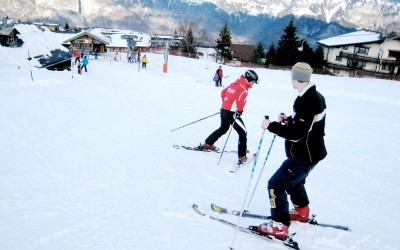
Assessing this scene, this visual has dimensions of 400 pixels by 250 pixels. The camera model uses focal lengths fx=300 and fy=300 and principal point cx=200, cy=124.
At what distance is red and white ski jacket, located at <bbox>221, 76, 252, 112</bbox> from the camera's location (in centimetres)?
549

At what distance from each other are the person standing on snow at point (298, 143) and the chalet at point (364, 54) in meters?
45.6

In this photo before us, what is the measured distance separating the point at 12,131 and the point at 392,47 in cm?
5197

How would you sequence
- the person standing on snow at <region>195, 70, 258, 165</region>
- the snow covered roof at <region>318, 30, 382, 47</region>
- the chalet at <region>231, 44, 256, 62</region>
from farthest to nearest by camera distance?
the chalet at <region>231, 44, 256, 62</region>, the snow covered roof at <region>318, 30, 382, 47</region>, the person standing on snow at <region>195, 70, 258, 165</region>

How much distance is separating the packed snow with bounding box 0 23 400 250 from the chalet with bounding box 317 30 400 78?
4096 centimetres

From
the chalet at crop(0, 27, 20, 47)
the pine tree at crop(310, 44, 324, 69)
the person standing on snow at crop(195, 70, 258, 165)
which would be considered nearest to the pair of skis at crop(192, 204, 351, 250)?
the person standing on snow at crop(195, 70, 258, 165)

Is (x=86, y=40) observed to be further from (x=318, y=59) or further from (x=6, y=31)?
(x=318, y=59)

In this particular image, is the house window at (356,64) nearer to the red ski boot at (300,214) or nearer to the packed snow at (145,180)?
the packed snow at (145,180)

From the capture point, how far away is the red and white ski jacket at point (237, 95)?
18.0 feet

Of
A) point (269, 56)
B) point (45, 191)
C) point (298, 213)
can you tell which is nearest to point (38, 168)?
point (45, 191)

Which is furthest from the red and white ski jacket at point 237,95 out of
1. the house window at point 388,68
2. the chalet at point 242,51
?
the chalet at point 242,51

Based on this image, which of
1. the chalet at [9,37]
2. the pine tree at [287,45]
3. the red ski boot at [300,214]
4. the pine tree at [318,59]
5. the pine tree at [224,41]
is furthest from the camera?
the pine tree at [224,41]

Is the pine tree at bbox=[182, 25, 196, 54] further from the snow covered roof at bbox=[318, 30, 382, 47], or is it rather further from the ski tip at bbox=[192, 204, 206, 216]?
the ski tip at bbox=[192, 204, 206, 216]

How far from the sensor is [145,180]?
4578mm

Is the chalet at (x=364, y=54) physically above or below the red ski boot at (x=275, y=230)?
above
